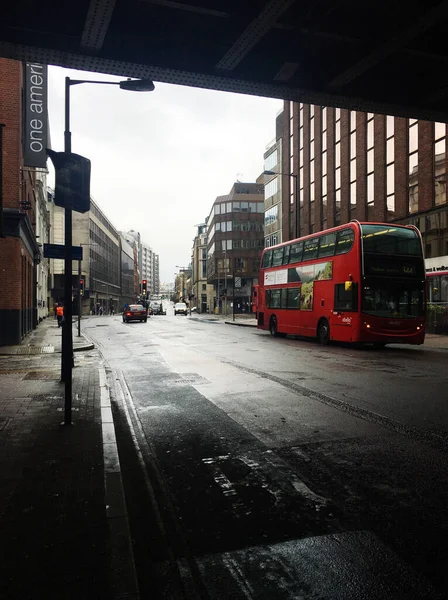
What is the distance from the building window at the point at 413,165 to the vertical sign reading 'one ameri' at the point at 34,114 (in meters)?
21.9

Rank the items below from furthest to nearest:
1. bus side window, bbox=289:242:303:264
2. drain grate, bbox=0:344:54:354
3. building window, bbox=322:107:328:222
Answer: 1. building window, bbox=322:107:328:222
2. bus side window, bbox=289:242:303:264
3. drain grate, bbox=0:344:54:354

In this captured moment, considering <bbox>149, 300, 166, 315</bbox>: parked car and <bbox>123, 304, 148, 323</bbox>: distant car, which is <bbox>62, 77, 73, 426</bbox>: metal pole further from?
<bbox>149, 300, 166, 315</bbox>: parked car

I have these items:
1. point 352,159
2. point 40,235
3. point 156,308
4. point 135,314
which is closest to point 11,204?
point 135,314

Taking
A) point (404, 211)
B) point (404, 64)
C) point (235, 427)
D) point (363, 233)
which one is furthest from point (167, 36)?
point (404, 211)

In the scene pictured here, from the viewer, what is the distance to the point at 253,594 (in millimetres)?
2516

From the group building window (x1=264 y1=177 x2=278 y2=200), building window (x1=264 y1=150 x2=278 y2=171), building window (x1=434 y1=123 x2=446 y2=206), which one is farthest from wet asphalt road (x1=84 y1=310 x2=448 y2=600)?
building window (x1=264 y1=150 x2=278 y2=171)

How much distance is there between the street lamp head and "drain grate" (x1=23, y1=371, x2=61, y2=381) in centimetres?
589

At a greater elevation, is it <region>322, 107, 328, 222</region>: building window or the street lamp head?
<region>322, 107, 328, 222</region>: building window

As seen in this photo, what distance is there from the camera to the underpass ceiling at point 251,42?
594cm

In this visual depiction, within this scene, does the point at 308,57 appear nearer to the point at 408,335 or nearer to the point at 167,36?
the point at 167,36

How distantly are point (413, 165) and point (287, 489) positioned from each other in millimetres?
30067

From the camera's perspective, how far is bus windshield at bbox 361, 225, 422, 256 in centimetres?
1552

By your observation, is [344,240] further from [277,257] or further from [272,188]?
[272,188]

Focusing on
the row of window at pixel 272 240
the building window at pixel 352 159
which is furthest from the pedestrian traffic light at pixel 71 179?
the row of window at pixel 272 240
